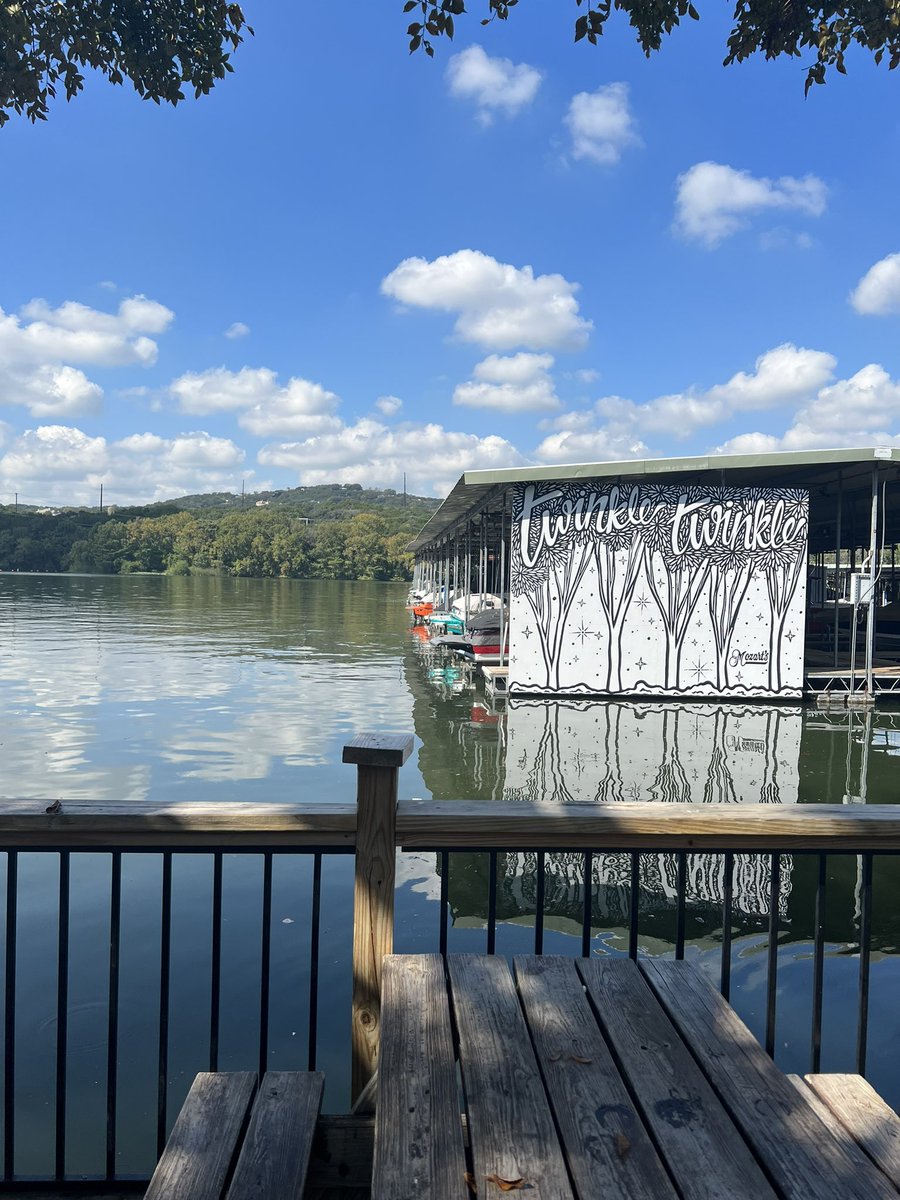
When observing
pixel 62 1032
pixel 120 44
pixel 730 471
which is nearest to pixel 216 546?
pixel 730 471

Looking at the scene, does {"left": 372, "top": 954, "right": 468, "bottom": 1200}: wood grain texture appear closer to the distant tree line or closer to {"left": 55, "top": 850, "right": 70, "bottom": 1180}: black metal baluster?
{"left": 55, "top": 850, "right": 70, "bottom": 1180}: black metal baluster

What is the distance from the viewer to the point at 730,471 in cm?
1950

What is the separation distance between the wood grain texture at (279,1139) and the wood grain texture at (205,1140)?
3 centimetres

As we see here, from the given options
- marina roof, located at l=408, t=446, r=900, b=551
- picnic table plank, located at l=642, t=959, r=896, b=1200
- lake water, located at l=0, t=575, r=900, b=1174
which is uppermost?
marina roof, located at l=408, t=446, r=900, b=551

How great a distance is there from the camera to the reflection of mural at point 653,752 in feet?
34.5

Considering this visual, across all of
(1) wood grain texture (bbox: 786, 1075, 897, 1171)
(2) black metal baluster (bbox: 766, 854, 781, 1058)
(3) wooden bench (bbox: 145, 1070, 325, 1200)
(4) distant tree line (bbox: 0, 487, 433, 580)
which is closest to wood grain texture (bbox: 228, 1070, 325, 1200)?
(3) wooden bench (bbox: 145, 1070, 325, 1200)

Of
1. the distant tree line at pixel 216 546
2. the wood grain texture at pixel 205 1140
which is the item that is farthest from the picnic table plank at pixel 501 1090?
the distant tree line at pixel 216 546

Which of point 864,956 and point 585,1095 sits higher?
point 585,1095

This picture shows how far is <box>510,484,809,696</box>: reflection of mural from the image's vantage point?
18.1m

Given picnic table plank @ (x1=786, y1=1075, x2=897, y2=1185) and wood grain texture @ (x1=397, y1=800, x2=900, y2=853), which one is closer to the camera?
picnic table plank @ (x1=786, y1=1075, x2=897, y2=1185)

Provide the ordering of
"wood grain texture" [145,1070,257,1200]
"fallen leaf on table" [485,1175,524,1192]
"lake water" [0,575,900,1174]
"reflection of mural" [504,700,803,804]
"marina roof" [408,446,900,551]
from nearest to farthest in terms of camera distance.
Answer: "fallen leaf on table" [485,1175,524,1192]
"wood grain texture" [145,1070,257,1200]
"lake water" [0,575,900,1174]
"reflection of mural" [504,700,803,804]
"marina roof" [408,446,900,551]

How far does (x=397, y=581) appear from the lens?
11125 cm

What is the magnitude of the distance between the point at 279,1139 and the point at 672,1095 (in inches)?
35.0

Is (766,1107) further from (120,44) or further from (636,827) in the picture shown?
(120,44)
